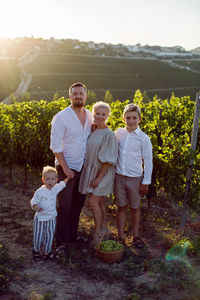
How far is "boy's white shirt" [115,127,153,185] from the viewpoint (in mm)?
4152

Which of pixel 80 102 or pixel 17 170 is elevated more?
pixel 80 102

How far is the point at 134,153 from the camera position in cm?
419

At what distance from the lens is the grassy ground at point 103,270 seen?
328 cm

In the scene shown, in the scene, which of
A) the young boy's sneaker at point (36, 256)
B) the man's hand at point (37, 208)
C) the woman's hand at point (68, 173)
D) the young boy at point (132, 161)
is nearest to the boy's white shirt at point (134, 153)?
the young boy at point (132, 161)

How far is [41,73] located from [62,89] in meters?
20.8

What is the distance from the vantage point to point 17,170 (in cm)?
868

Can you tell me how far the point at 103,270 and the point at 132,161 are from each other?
1443 millimetres

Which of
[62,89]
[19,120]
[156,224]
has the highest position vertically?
[62,89]

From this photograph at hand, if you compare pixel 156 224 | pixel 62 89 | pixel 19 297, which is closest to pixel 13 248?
pixel 19 297

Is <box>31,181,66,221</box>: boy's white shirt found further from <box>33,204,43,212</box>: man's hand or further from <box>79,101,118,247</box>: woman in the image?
<box>79,101,118,247</box>: woman

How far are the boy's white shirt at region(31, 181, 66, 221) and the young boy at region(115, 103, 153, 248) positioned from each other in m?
0.90

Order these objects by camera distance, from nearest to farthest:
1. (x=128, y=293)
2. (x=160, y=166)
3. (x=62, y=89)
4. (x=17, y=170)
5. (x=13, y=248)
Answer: (x=128, y=293) → (x=13, y=248) → (x=160, y=166) → (x=17, y=170) → (x=62, y=89)

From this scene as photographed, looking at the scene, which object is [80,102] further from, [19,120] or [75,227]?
[19,120]

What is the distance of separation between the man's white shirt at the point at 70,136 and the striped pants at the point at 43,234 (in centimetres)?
81
